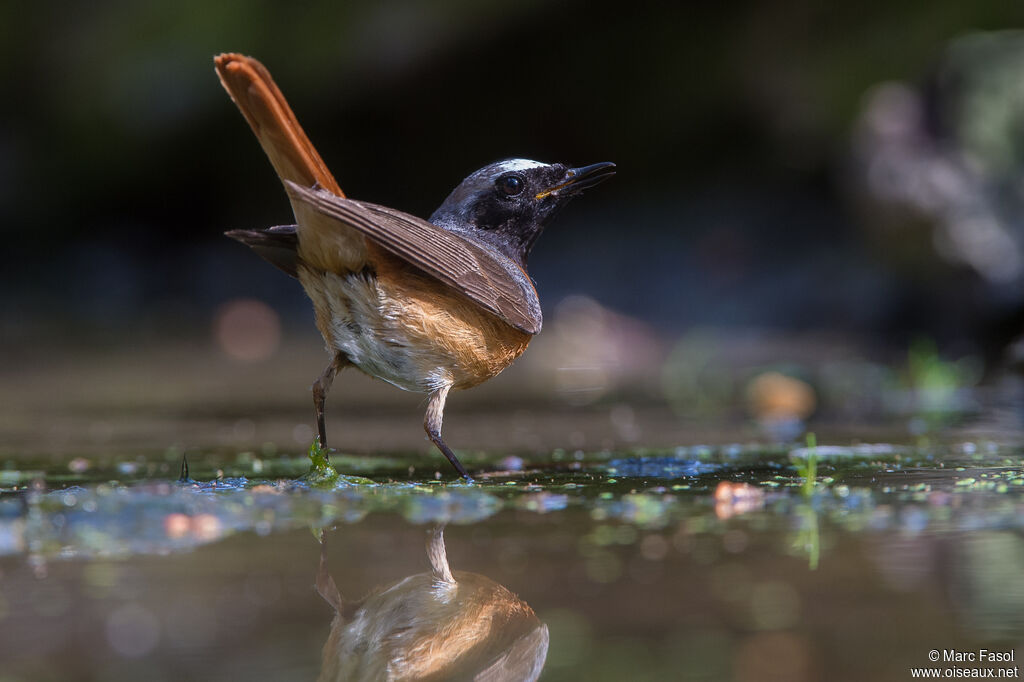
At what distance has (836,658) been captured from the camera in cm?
198

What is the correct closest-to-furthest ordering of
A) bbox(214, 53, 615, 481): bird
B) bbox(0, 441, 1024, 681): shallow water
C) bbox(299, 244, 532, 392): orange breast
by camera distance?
bbox(0, 441, 1024, 681): shallow water
bbox(214, 53, 615, 481): bird
bbox(299, 244, 532, 392): orange breast

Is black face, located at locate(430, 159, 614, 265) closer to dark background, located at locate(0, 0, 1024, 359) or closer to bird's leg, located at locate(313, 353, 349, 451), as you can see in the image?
bird's leg, located at locate(313, 353, 349, 451)

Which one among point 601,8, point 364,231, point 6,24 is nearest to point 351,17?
point 601,8

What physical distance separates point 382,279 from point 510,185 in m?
1.13

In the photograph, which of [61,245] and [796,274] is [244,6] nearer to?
[61,245]

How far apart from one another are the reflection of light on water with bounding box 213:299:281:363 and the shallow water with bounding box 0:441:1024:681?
5.67m

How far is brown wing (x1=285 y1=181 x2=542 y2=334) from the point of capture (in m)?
3.77

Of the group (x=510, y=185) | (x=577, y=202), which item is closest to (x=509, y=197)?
(x=510, y=185)

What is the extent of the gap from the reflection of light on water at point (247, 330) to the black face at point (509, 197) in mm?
4306

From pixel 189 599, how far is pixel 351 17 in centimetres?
1167

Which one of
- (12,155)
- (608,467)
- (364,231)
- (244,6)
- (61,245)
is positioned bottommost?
(608,467)

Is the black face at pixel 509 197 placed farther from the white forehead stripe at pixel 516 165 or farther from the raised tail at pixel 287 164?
the raised tail at pixel 287 164

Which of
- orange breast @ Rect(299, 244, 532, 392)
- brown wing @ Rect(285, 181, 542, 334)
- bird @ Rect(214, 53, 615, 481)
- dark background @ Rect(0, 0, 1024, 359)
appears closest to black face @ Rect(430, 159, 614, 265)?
brown wing @ Rect(285, 181, 542, 334)

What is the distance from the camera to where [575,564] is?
8.57ft
